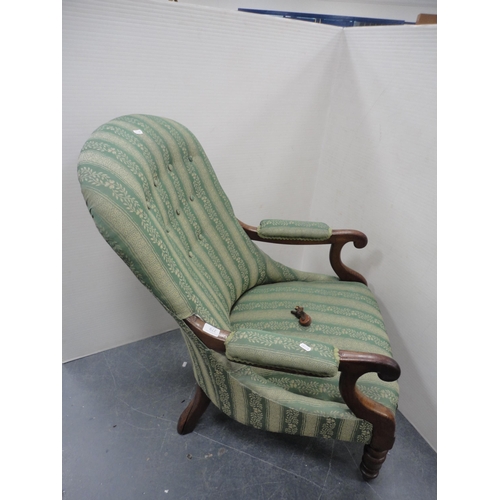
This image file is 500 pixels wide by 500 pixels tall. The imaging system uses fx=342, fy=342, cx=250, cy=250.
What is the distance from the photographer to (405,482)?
1.06 meters

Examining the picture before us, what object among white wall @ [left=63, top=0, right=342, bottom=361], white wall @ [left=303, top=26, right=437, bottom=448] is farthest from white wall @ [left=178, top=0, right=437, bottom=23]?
white wall @ [left=303, top=26, right=437, bottom=448]

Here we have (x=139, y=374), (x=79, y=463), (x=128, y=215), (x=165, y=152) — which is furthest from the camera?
(x=139, y=374)

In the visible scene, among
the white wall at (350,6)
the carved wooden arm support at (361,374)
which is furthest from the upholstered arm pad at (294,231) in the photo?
the white wall at (350,6)

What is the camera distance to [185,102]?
3.80 ft

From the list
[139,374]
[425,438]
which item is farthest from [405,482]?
[139,374]

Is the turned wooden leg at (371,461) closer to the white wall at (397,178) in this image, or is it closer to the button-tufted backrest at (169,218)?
the white wall at (397,178)

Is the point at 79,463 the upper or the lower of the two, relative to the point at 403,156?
lower

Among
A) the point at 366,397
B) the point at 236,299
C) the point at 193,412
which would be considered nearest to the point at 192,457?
the point at 193,412

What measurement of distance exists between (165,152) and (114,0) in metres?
0.44

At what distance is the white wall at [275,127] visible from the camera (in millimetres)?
998

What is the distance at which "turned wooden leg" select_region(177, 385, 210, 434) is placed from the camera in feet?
3.64

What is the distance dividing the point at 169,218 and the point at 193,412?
65 cm

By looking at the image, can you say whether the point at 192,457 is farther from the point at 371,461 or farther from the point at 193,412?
the point at 371,461

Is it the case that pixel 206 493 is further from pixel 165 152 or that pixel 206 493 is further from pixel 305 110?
pixel 305 110
